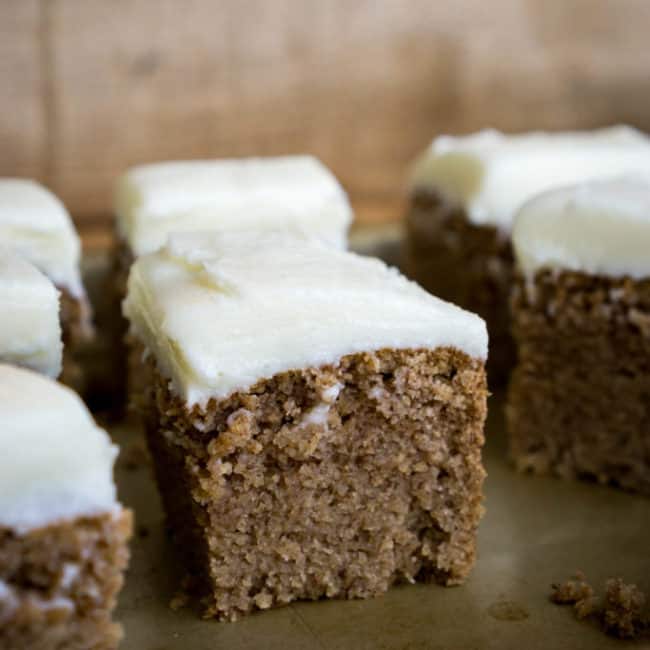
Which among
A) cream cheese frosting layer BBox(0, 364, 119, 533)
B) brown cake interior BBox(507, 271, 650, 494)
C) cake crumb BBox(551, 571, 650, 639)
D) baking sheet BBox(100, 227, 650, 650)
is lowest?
baking sheet BBox(100, 227, 650, 650)

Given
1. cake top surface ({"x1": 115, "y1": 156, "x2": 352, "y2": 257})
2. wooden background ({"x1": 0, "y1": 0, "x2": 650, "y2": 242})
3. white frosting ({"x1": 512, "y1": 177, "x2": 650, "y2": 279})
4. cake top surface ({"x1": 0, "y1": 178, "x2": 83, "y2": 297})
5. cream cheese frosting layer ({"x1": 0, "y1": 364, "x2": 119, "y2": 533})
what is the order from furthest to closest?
wooden background ({"x1": 0, "y1": 0, "x2": 650, "y2": 242}) → cake top surface ({"x1": 115, "y1": 156, "x2": 352, "y2": 257}) → cake top surface ({"x1": 0, "y1": 178, "x2": 83, "y2": 297}) → white frosting ({"x1": 512, "y1": 177, "x2": 650, "y2": 279}) → cream cheese frosting layer ({"x1": 0, "y1": 364, "x2": 119, "y2": 533})

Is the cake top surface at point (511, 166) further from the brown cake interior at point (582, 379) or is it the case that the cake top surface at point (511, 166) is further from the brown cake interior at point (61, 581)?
the brown cake interior at point (61, 581)

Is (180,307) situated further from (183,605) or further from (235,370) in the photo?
(183,605)

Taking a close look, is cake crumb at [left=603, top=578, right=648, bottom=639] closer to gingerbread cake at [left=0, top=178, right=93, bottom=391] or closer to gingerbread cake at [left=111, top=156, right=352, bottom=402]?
gingerbread cake at [left=111, top=156, right=352, bottom=402]

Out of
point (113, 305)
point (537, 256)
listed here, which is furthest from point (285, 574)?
point (113, 305)

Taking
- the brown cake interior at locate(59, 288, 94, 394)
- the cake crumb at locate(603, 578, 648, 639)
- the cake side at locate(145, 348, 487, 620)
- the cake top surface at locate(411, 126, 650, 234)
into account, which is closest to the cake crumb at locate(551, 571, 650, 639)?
the cake crumb at locate(603, 578, 648, 639)
